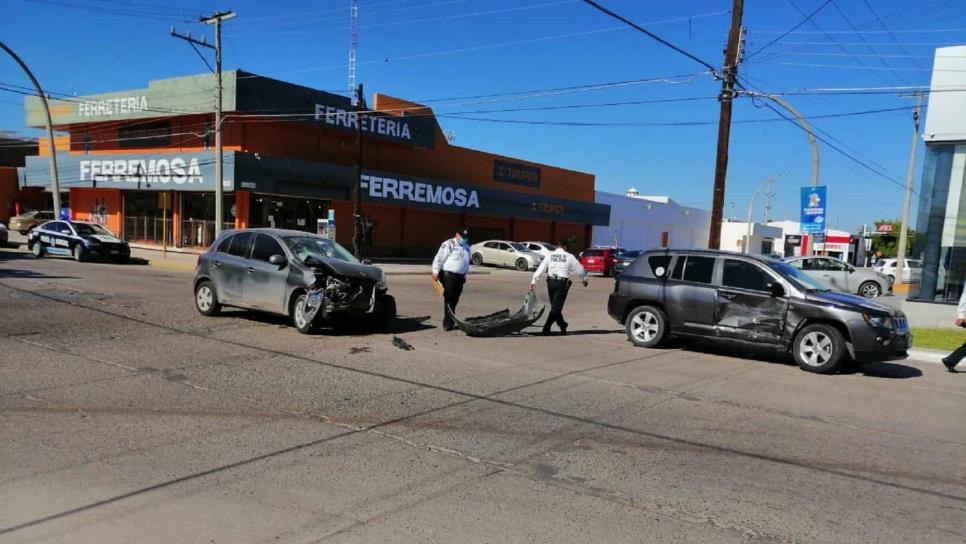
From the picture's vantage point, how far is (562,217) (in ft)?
153

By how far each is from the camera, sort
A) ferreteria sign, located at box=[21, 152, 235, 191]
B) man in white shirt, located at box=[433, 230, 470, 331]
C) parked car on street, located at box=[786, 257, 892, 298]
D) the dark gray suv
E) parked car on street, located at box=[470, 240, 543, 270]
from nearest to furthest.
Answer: the dark gray suv, man in white shirt, located at box=[433, 230, 470, 331], parked car on street, located at box=[786, 257, 892, 298], ferreteria sign, located at box=[21, 152, 235, 191], parked car on street, located at box=[470, 240, 543, 270]

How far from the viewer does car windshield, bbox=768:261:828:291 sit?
31.7ft

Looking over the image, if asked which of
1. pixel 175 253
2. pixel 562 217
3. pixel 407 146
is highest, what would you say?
pixel 407 146

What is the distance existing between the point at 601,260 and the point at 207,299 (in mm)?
24050

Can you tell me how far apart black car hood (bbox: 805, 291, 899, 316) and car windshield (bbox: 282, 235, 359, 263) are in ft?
23.9

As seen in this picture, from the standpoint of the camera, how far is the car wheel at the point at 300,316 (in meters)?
10.3

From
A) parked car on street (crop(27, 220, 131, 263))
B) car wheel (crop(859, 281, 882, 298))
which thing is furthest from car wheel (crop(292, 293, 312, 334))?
car wheel (crop(859, 281, 882, 298))

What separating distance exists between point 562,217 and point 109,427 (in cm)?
4251

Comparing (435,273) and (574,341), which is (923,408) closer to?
(574,341)

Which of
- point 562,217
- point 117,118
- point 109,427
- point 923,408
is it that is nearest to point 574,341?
point 923,408

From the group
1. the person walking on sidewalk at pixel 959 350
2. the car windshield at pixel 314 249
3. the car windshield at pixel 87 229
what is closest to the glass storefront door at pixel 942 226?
the person walking on sidewalk at pixel 959 350

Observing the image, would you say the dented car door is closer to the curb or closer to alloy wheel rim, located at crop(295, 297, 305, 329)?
the curb

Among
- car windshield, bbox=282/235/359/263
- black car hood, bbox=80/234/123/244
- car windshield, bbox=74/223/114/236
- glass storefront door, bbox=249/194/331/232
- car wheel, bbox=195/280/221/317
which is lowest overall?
car wheel, bbox=195/280/221/317

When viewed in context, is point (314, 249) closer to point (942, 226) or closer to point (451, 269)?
point (451, 269)
